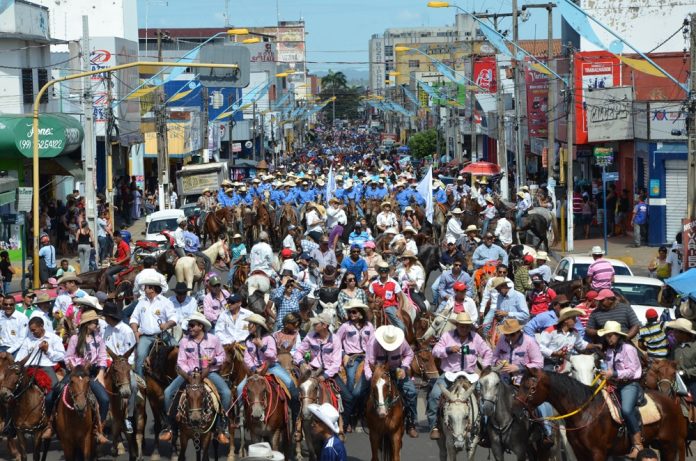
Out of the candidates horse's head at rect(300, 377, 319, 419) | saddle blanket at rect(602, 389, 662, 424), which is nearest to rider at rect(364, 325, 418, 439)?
horse's head at rect(300, 377, 319, 419)

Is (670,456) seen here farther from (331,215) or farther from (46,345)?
(331,215)

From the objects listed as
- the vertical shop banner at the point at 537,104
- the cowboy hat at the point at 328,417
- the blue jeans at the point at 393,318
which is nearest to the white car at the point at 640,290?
the blue jeans at the point at 393,318

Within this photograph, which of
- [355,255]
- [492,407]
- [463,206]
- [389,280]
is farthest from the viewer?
[463,206]

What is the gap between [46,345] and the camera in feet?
51.0

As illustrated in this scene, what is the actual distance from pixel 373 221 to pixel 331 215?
4.15 m

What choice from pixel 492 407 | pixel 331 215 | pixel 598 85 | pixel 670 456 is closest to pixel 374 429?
pixel 492 407

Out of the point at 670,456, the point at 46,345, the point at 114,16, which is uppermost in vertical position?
the point at 114,16

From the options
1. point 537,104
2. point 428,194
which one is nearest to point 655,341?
point 428,194

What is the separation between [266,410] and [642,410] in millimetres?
3953

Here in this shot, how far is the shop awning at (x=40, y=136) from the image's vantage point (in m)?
37.7

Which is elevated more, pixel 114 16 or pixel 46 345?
pixel 114 16

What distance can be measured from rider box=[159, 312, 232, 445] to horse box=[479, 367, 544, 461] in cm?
306

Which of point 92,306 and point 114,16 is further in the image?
point 114,16

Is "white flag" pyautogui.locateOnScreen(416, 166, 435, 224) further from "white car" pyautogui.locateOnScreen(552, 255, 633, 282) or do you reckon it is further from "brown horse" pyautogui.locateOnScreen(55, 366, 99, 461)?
"brown horse" pyautogui.locateOnScreen(55, 366, 99, 461)
